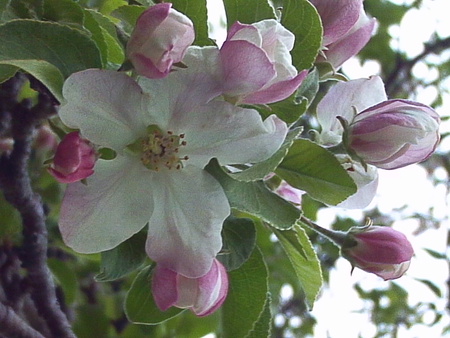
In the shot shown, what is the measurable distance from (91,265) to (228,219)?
843 mm

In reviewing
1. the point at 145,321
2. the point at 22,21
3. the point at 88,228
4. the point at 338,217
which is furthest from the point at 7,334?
the point at 338,217

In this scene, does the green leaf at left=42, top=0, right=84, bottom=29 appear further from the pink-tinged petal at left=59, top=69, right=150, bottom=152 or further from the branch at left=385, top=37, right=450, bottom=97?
the branch at left=385, top=37, right=450, bottom=97

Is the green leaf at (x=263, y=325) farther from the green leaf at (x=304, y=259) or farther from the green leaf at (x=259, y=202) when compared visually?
the green leaf at (x=259, y=202)

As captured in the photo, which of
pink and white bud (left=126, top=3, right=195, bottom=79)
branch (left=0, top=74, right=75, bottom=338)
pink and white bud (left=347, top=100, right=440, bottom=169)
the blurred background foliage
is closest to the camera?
pink and white bud (left=126, top=3, right=195, bottom=79)

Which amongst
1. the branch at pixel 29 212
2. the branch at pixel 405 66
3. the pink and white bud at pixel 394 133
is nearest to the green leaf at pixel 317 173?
the pink and white bud at pixel 394 133

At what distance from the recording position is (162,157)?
685mm

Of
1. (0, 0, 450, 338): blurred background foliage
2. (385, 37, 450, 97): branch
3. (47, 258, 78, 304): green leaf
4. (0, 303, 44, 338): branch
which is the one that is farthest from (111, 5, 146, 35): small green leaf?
(385, 37, 450, 97): branch

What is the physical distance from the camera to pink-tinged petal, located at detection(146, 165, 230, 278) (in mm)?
632

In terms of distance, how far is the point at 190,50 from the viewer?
603mm

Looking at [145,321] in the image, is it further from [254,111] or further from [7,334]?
[254,111]

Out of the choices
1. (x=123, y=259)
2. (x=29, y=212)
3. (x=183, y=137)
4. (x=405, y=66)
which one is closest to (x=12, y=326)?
(x=29, y=212)

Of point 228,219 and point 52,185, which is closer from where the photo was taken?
point 228,219

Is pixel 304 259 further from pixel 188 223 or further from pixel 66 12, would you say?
pixel 66 12

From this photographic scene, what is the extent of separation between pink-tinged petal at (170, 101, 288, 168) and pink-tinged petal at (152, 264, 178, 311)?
0.39 feet
